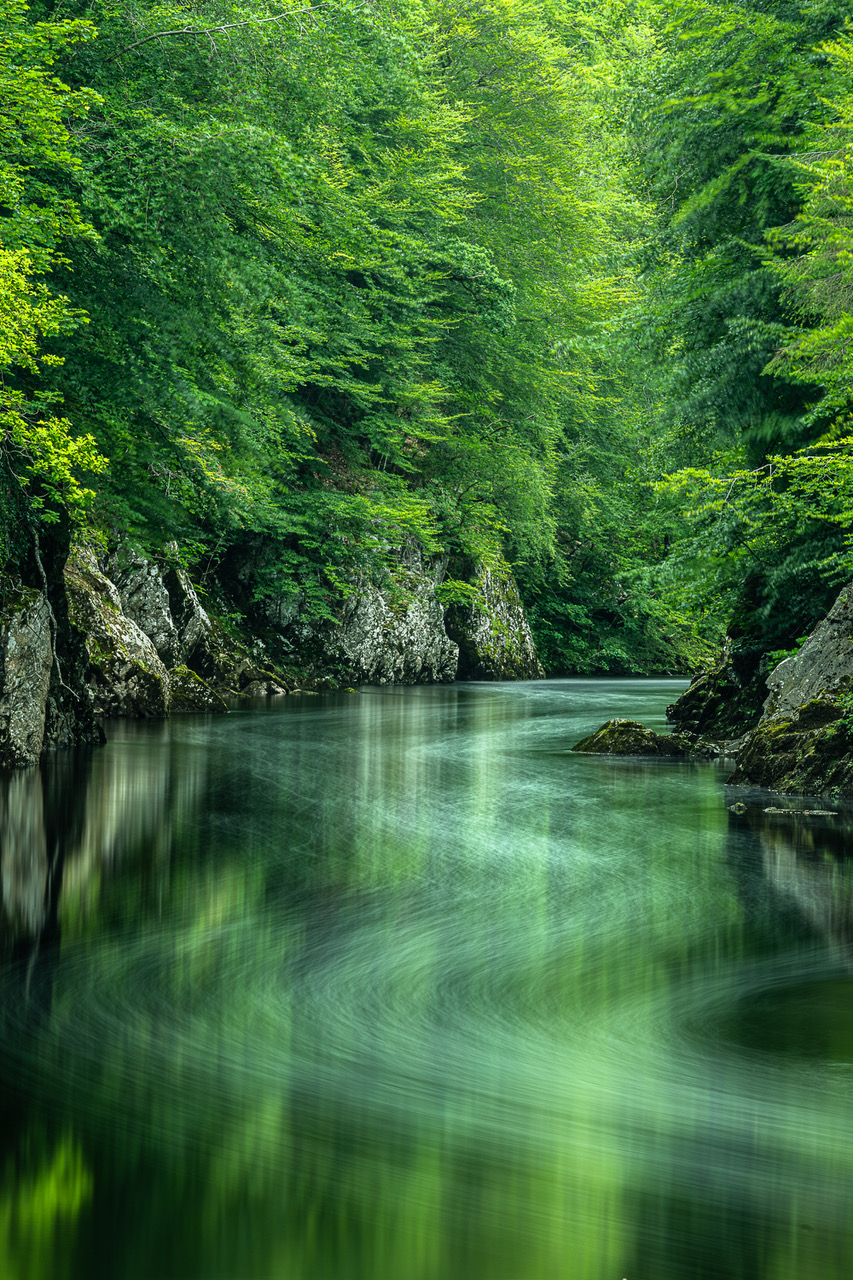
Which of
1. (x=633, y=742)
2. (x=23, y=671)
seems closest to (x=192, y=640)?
(x=633, y=742)

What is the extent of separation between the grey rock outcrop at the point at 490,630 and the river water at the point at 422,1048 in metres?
27.4

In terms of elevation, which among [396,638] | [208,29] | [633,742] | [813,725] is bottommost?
[633,742]

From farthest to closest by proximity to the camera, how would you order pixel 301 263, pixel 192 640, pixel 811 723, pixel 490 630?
pixel 490 630, pixel 192 640, pixel 301 263, pixel 811 723

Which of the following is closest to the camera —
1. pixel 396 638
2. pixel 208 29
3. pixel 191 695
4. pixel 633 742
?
pixel 208 29

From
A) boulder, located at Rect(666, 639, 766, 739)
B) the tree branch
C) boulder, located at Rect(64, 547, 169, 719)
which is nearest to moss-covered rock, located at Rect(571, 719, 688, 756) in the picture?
boulder, located at Rect(666, 639, 766, 739)

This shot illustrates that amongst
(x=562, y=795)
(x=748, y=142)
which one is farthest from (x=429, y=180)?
(x=562, y=795)

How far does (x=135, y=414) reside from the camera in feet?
51.6

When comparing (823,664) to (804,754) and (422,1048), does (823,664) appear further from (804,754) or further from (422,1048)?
(422,1048)

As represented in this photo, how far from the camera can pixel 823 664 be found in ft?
Answer: 46.0

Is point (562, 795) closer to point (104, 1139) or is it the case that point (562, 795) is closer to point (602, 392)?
point (104, 1139)

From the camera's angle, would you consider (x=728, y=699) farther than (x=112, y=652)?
No

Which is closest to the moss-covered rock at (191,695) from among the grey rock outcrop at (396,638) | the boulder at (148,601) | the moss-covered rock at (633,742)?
the boulder at (148,601)

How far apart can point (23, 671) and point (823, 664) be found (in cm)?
914

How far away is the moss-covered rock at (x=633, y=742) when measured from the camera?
58.4 feet
